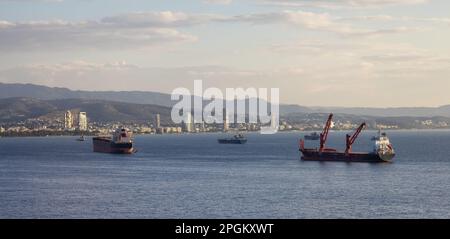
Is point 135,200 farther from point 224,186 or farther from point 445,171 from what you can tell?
point 445,171

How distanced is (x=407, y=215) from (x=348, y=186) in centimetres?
2400

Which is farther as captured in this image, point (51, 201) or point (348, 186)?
point (348, 186)

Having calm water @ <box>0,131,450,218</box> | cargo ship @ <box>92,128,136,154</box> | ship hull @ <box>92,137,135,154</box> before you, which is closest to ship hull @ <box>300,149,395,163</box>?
calm water @ <box>0,131,450,218</box>

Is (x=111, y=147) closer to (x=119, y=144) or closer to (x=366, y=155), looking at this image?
(x=119, y=144)

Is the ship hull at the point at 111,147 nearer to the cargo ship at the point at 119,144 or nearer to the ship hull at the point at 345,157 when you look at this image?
the cargo ship at the point at 119,144

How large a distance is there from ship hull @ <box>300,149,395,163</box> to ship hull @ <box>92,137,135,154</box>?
48229 mm

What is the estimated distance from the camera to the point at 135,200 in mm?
62375

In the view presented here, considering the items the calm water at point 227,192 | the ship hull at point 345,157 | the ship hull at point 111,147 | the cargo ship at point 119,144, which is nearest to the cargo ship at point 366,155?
the ship hull at point 345,157

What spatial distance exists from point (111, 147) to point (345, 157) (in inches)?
2503

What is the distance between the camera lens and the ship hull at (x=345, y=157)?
119 m

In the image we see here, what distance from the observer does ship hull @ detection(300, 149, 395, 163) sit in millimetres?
119000

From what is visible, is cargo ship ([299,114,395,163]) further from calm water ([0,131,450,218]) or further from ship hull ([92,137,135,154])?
ship hull ([92,137,135,154])
